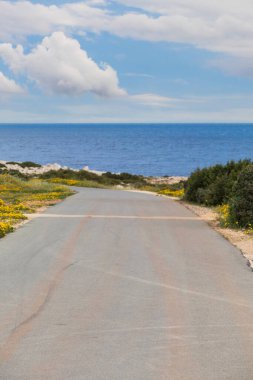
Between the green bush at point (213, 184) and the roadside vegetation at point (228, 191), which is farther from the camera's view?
the green bush at point (213, 184)

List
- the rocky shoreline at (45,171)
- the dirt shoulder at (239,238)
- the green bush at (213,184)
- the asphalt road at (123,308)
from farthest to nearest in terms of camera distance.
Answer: the rocky shoreline at (45,171) → the green bush at (213,184) → the dirt shoulder at (239,238) → the asphalt road at (123,308)

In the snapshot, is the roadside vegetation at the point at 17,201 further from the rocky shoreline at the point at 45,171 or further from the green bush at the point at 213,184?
the rocky shoreline at the point at 45,171

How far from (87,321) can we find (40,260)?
15.2 feet

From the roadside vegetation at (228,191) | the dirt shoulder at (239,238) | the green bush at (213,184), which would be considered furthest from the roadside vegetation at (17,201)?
the green bush at (213,184)

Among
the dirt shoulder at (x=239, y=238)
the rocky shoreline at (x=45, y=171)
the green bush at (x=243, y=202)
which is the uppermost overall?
the green bush at (x=243, y=202)

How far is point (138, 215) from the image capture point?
22906 millimetres

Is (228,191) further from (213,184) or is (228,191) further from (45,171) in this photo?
(45,171)

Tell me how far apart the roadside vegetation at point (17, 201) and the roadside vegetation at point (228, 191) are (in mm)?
6865

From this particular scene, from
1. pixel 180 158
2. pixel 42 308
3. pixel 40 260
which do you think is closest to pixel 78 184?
pixel 40 260

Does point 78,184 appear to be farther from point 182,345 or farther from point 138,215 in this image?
point 182,345

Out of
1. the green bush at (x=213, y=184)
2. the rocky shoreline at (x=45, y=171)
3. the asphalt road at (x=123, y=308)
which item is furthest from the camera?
the rocky shoreline at (x=45, y=171)

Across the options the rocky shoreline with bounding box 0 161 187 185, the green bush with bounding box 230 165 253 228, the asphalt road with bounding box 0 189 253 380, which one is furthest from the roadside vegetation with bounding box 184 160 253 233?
the rocky shoreline with bounding box 0 161 187 185

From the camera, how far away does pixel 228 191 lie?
93.9 ft

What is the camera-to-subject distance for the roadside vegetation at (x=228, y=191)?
19172 mm
